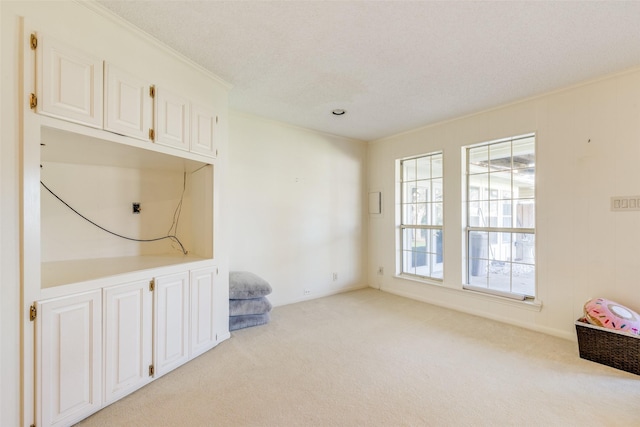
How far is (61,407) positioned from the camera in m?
1.62

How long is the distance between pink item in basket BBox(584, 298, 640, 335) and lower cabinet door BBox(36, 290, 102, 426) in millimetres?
3762

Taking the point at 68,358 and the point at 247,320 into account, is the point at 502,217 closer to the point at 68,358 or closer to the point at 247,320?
the point at 247,320

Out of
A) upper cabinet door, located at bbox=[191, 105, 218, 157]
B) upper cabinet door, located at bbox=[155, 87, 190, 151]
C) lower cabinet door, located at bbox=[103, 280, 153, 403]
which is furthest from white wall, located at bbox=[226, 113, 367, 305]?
lower cabinet door, located at bbox=[103, 280, 153, 403]

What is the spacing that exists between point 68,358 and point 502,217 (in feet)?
13.7

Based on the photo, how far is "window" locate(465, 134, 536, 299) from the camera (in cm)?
334

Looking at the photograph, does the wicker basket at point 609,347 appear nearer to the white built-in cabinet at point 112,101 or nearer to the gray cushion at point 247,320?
the gray cushion at point 247,320

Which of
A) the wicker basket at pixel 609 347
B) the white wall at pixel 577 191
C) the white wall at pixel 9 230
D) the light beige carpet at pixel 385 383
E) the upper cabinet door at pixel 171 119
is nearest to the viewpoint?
the white wall at pixel 9 230

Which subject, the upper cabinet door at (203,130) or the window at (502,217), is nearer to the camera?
the upper cabinet door at (203,130)

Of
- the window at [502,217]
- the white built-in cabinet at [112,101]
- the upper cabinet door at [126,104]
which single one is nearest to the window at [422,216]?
the window at [502,217]

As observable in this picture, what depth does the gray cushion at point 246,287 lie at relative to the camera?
309 centimetres

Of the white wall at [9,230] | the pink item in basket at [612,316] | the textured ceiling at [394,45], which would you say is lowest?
the pink item in basket at [612,316]

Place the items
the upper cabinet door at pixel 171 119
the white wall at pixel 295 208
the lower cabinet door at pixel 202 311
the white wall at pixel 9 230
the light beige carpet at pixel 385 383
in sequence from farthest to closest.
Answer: the white wall at pixel 295 208
the lower cabinet door at pixel 202 311
the upper cabinet door at pixel 171 119
the light beige carpet at pixel 385 383
the white wall at pixel 9 230

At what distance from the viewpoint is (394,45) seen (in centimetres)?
220

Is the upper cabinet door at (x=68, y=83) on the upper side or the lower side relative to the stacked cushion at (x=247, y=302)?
upper
